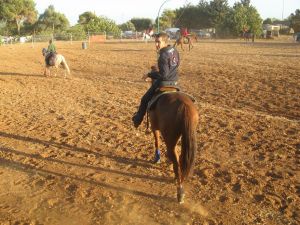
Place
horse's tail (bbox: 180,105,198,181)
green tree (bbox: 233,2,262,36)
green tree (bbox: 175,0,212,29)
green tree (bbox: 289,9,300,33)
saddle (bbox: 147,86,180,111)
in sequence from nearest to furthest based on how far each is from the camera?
1. horse's tail (bbox: 180,105,198,181)
2. saddle (bbox: 147,86,180,111)
3. green tree (bbox: 233,2,262,36)
4. green tree (bbox: 289,9,300,33)
5. green tree (bbox: 175,0,212,29)

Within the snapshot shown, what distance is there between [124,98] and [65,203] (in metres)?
7.17

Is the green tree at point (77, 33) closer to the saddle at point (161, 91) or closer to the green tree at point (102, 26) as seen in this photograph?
the green tree at point (102, 26)

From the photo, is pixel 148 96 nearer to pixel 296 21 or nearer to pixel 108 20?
pixel 108 20

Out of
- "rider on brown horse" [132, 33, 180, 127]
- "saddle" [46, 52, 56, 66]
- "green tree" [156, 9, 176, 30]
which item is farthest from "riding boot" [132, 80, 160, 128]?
"green tree" [156, 9, 176, 30]

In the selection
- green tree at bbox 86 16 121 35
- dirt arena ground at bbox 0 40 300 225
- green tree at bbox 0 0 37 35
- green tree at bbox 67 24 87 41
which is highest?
green tree at bbox 0 0 37 35

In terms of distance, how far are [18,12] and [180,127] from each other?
58865mm

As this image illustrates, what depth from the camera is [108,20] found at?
221 ft

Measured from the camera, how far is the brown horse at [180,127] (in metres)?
4.78

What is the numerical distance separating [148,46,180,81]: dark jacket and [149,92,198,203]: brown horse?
1.62ft

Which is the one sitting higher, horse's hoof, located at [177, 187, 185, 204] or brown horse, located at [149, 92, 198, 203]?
brown horse, located at [149, 92, 198, 203]

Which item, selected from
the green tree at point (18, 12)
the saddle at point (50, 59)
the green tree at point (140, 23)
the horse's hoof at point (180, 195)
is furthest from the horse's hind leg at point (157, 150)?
the green tree at point (140, 23)

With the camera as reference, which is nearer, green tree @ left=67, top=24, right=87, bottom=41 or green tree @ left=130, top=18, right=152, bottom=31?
green tree @ left=67, top=24, right=87, bottom=41

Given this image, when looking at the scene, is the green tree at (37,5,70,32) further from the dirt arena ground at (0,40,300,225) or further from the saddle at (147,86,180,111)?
the saddle at (147,86,180,111)

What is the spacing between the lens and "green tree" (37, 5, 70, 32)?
66.6 metres
